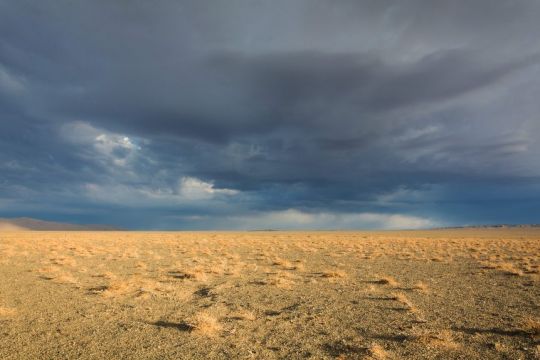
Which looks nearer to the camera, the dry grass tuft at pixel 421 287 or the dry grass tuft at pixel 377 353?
the dry grass tuft at pixel 377 353

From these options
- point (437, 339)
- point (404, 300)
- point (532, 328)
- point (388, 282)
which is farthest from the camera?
point (388, 282)

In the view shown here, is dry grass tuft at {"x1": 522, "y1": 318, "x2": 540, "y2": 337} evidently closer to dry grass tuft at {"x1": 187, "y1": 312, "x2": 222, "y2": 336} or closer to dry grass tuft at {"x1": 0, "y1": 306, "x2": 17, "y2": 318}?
dry grass tuft at {"x1": 187, "y1": 312, "x2": 222, "y2": 336}

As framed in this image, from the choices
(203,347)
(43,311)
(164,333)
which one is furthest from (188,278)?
(203,347)

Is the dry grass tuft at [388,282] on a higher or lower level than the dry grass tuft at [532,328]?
higher

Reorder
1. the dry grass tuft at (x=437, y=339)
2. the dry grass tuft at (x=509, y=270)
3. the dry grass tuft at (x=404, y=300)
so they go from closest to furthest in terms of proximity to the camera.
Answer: the dry grass tuft at (x=437, y=339) < the dry grass tuft at (x=404, y=300) < the dry grass tuft at (x=509, y=270)

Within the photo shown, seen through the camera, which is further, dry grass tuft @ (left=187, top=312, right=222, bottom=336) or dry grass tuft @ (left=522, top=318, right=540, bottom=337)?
dry grass tuft @ (left=187, top=312, right=222, bottom=336)

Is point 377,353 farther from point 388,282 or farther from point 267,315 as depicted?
point 388,282

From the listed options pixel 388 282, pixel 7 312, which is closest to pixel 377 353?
pixel 388 282

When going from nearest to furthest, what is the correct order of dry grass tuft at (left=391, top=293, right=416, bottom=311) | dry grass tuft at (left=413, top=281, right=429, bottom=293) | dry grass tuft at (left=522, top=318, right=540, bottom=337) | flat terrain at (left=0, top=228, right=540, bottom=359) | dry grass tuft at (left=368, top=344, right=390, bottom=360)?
dry grass tuft at (left=368, top=344, right=390, bottom=360) → flat terrain at (left=0, top=228, right=540, bottom=359) → dry grass tuft at (left=522, top=318, right=540, bottom=337) → dry grass tuft at (left=391, top=293, right=416, bottom=311) → dry grass tuft at (left=413, top=281, right=429, bottom=293)

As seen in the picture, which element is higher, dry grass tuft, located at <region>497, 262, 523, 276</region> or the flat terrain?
dry grass tuft, located at <region>497, 262, 523, 276</region>

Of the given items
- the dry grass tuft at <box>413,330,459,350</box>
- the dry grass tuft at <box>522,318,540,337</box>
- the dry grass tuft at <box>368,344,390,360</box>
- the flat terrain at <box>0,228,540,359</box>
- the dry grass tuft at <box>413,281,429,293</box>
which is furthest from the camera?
the dry grass tuft at <box>413,281,429,293</box>

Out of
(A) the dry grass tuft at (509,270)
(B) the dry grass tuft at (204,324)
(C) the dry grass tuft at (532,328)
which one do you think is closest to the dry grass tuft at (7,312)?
(B) the dry grass tuft at (204,324)

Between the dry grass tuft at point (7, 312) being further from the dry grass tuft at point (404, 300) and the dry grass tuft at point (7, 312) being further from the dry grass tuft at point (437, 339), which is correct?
the dry grass tuft at point (404, 300)

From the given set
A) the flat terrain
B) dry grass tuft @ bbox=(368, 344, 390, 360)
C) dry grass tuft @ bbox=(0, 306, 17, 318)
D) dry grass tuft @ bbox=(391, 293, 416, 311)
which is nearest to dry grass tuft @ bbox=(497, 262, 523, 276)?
the flat terrain
